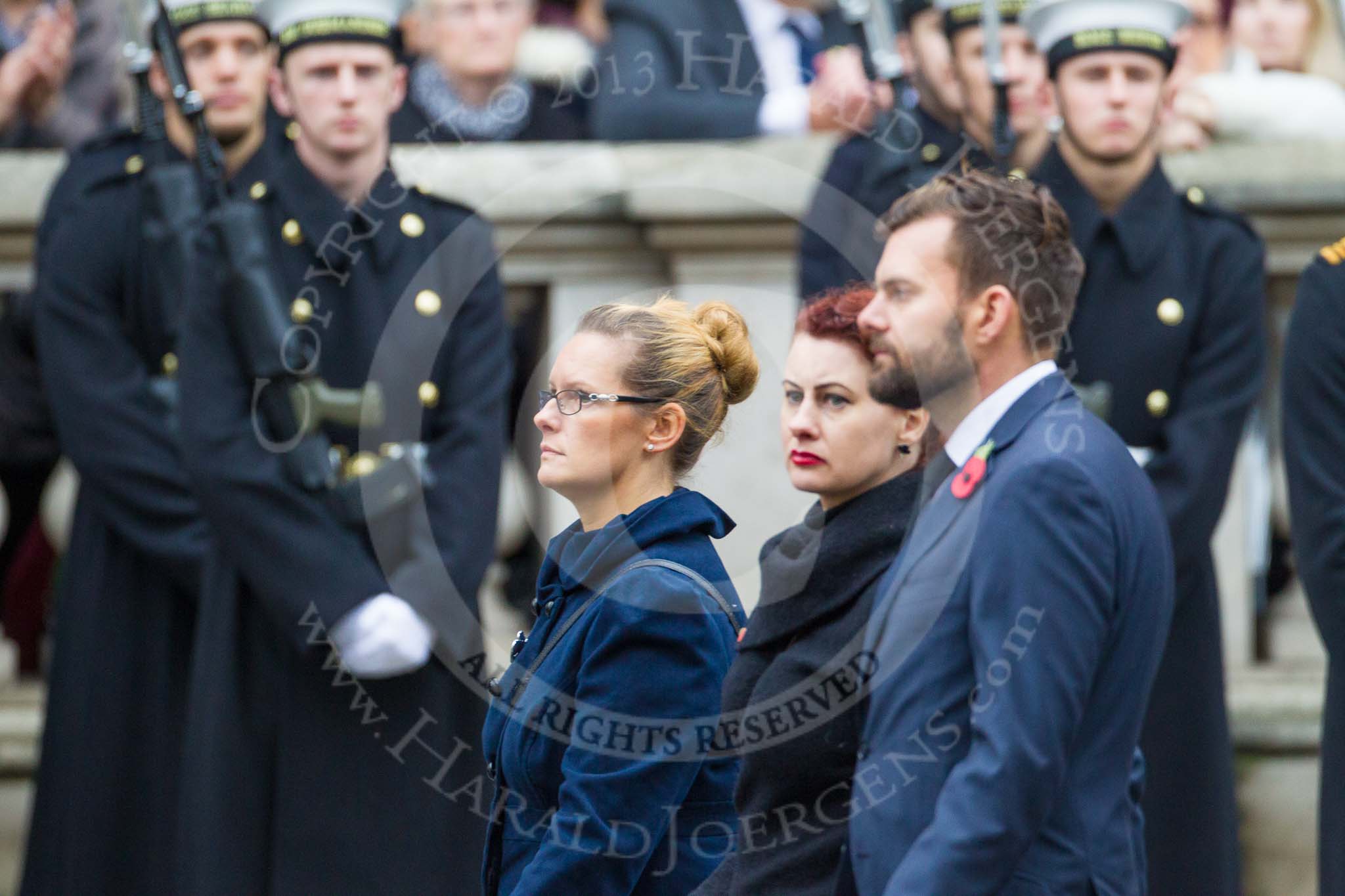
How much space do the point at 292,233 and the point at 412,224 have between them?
0.27 metres

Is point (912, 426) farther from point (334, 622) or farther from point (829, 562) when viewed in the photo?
point (334, 622)

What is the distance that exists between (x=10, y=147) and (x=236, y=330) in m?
1.87

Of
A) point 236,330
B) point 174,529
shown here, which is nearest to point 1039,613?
point 236,330

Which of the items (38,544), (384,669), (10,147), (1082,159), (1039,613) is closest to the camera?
(1039,613)

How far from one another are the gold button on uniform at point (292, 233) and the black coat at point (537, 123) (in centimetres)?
125

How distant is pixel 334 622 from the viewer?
4.52 m

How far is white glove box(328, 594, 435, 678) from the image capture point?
4504 mm

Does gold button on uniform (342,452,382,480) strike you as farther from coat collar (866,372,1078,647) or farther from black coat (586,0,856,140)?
coat collar (866,372,1078,647)

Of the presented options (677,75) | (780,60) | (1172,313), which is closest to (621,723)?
(1172,313)

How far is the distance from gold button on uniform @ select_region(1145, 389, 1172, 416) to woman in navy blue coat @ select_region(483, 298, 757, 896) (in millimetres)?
1729

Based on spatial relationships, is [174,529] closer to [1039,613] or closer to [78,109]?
[78,109]

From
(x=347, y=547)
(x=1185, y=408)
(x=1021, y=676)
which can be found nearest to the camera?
(x=1021, y=676)

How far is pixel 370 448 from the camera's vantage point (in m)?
4.77

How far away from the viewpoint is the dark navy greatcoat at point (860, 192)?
4914mm
